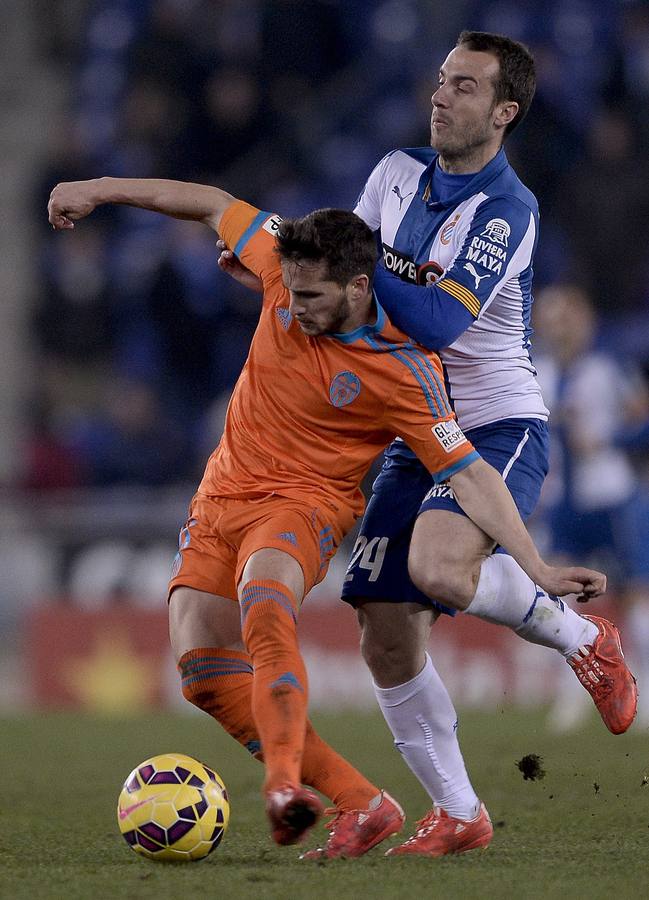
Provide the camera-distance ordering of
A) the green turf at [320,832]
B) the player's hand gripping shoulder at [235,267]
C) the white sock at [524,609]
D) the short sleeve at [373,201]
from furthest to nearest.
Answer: the short sleeve at [373,201]
the player's hand gripping shoulder at [235,267]
the white sock at [524,609]
the green turf at [320,832]

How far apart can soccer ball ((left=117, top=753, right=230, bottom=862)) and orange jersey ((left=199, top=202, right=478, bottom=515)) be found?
89 centimetres

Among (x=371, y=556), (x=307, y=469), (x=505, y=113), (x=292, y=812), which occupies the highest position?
(x=505, y=113)

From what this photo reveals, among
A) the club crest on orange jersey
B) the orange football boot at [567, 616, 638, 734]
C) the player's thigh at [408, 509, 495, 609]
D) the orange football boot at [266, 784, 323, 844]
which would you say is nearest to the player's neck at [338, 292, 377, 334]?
the club crest on orange jersey

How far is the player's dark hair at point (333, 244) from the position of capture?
14.1 feet

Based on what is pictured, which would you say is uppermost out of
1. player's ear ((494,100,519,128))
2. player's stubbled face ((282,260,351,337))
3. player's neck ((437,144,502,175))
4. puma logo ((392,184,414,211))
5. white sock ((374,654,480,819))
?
player's ear ((494,100,519,128))

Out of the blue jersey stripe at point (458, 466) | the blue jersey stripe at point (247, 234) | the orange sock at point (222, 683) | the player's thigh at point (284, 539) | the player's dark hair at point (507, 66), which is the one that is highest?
the player's dark hair at point (507, 66)

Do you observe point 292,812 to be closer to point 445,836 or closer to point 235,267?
point 445,836

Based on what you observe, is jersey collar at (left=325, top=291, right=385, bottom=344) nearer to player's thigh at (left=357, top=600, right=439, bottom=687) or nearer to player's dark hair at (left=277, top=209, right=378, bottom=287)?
player's dark hair at (left=277, top=209, right=378, bottom=287)

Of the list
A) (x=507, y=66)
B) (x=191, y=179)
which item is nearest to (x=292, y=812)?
(x=507, y=66)

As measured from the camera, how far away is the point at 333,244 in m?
4.31

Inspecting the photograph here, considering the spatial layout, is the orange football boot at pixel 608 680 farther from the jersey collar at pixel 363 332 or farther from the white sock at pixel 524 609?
the jersey collar at pixel 363 332

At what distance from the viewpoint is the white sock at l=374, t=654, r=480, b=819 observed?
4820 millimetres

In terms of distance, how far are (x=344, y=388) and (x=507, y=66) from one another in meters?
1.25

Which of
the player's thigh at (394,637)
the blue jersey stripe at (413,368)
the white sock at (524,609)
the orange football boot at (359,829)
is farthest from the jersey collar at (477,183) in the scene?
the orange football boot at (359,829)
